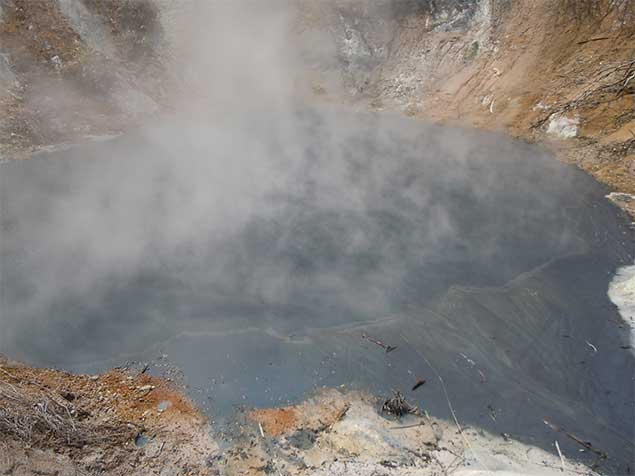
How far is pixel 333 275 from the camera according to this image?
12008mm

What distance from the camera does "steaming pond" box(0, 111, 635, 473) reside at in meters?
9.88

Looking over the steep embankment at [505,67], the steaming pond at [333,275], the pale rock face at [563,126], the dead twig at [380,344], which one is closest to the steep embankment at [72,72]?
the steaming pond at [333,275]

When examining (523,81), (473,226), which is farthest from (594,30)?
(473,226)

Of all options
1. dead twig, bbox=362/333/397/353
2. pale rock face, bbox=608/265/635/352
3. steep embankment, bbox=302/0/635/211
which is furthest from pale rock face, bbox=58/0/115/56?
pale rock face, bbox=608/265/635/352

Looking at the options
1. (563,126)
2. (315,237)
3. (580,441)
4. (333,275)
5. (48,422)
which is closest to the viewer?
(48,422)

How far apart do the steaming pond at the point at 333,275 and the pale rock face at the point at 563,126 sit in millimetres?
1079

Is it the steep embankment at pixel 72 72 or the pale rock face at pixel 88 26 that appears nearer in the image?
the steep embankment at pixel 72 72

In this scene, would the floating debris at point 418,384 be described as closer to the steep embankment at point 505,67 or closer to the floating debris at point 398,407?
the floating debris at point 398,407

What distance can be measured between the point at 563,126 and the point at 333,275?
36.5 feet

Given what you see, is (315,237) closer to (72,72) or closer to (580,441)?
(580,441)

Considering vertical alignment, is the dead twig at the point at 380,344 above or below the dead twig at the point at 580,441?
above

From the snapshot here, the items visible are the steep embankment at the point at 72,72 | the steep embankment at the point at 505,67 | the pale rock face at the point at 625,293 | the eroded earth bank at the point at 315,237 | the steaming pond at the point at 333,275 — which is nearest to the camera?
the eroded earth bank at the point at 315,237

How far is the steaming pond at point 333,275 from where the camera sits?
9.88m

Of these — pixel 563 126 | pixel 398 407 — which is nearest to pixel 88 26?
pixel 563 126
